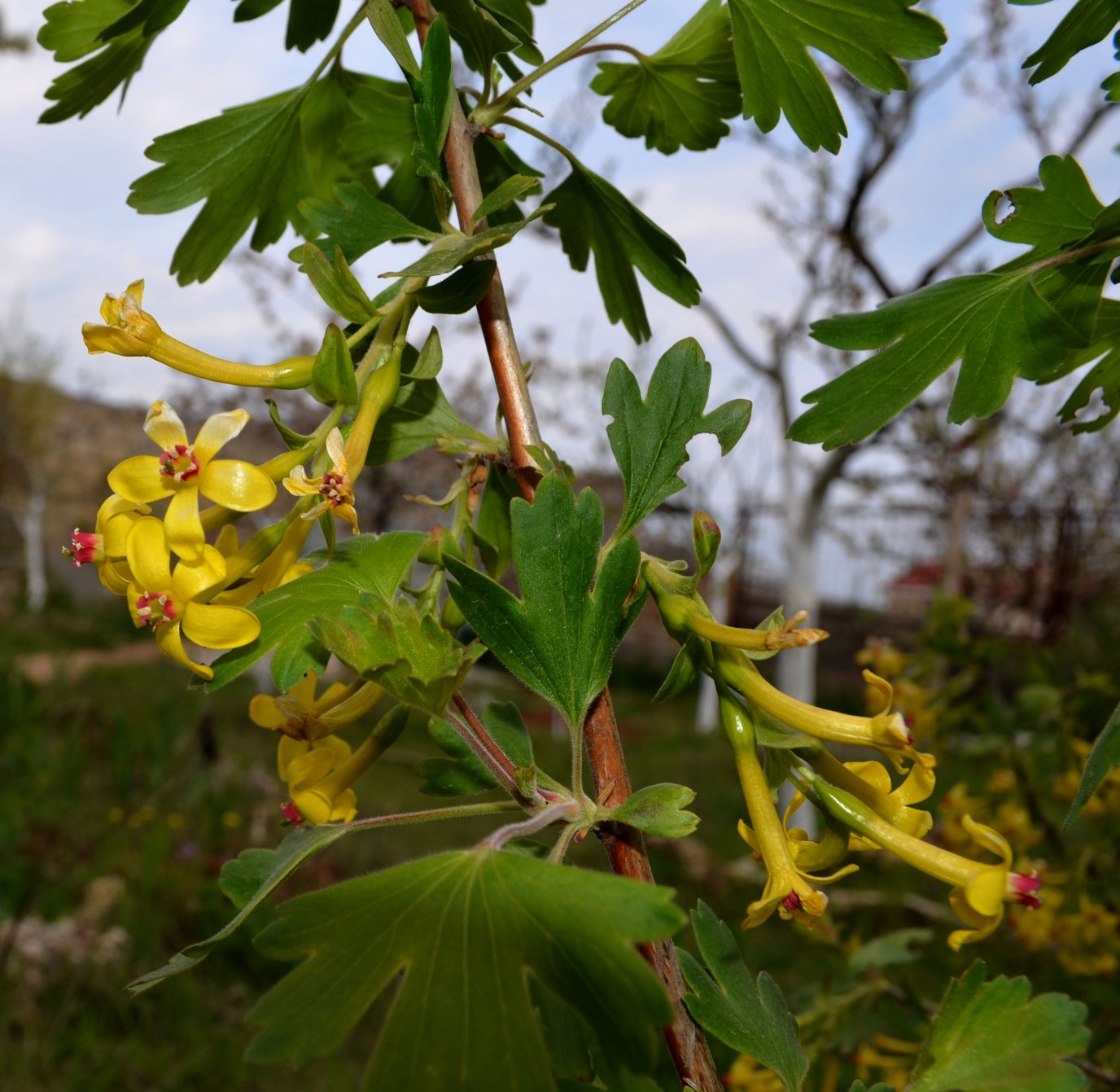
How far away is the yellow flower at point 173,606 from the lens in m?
0.45

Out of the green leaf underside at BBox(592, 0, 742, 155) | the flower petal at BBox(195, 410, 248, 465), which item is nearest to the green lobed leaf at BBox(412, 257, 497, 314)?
the flower petal at BBox(195, 410, 248, 465)

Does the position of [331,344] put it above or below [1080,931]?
above

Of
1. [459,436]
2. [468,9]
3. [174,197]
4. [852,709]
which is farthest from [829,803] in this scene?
[852,709]

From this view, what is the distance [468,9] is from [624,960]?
1.72 feet

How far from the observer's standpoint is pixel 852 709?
821cm

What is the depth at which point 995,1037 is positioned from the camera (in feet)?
1.66

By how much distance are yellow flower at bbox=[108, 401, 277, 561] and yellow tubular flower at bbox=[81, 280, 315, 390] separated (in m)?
0.06

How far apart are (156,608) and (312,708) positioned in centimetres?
12

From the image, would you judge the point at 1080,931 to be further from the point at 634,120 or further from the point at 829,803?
the point at 634,120

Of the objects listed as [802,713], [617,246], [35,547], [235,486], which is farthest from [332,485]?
[35,547]

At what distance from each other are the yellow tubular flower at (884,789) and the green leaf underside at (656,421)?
6.9 inches

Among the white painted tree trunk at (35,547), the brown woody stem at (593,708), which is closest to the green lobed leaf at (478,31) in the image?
the brown woody stem at (593,708)

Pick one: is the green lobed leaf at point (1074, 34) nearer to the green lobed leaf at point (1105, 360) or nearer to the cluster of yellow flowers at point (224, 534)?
the green lobed leaf at point (1105, 360)

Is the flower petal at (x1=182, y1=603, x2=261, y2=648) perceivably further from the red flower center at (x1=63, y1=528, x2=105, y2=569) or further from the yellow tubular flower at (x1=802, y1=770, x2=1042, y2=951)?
the yellow tubular flower at (x1=802, y1=770, x2=1042, y2=951)
